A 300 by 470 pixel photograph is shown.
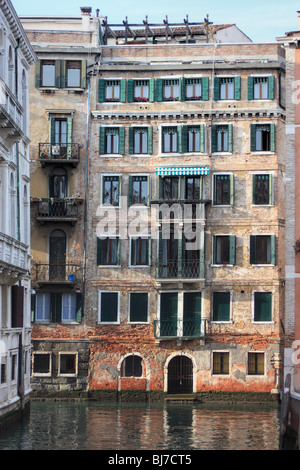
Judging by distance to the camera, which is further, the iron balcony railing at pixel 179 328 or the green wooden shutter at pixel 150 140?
the green wooden shutter at pixel 150 140

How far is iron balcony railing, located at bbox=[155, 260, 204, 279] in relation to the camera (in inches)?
1839

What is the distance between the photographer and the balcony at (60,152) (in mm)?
47219

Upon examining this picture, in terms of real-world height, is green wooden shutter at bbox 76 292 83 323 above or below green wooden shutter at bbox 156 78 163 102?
below

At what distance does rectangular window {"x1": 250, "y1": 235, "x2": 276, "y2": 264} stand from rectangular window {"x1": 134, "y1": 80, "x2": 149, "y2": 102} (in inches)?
332

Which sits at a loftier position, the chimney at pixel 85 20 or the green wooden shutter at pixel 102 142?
the chimney at pixel 85 20

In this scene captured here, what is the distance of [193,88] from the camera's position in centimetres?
4788

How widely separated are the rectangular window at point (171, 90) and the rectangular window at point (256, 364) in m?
12.8

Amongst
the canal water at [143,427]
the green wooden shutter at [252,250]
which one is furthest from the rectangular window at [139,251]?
the canal water at [143,427]

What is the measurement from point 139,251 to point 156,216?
1855 mm

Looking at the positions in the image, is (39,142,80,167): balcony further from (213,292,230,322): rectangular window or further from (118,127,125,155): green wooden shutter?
(213,292,230,322): rectangular window

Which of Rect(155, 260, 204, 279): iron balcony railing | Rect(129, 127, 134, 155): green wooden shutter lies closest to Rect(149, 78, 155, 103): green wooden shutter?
Rect(129, 127, 134, 155): green wooden shutter

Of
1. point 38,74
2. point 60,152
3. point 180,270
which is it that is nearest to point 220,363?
point 180,270

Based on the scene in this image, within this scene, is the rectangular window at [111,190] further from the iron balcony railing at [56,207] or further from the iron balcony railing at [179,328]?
the iron balcony railing at [179,328]

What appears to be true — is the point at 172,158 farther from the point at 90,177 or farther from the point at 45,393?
the point at 45,393
